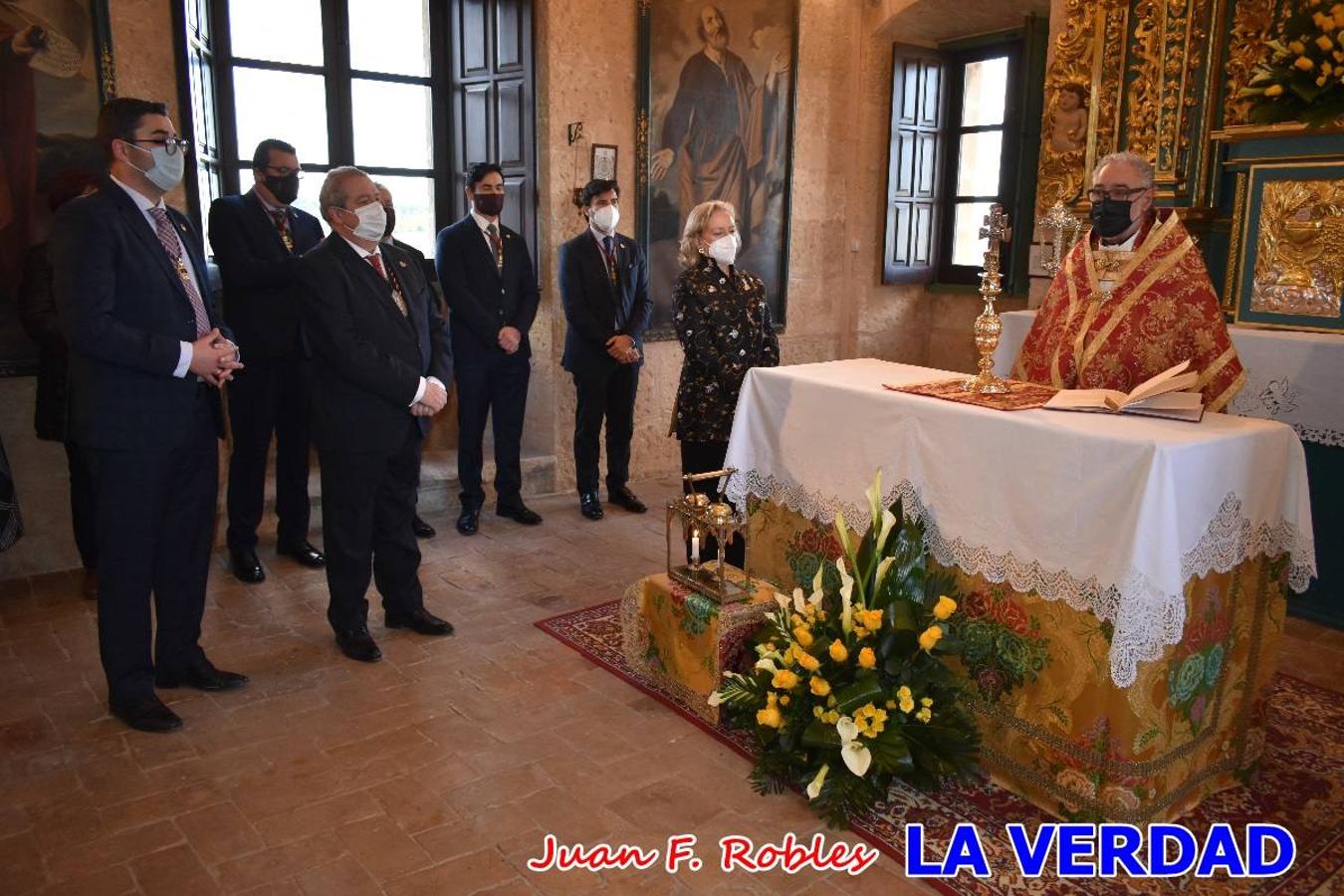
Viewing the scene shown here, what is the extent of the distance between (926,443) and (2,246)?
4.28m

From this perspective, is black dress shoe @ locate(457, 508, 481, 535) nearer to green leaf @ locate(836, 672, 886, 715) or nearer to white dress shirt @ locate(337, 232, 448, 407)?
white dress shirt @ locate(337, 232, 448, 407)

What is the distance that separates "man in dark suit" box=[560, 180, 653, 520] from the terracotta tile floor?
5.63ft

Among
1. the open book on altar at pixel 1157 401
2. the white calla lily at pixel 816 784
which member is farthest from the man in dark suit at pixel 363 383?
the open book on altar at pixel 1157 401

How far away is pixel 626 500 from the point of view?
6.31 m

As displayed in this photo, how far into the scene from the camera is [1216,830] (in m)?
2.87

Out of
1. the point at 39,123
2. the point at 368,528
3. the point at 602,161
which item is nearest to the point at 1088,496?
the point at 368,528

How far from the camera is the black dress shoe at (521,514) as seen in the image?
5.98 meters

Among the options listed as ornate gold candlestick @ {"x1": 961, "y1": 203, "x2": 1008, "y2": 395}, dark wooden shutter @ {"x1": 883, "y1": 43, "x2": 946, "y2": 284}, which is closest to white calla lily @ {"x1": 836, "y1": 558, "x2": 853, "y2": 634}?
ornate gold candlestick @ {"x1": 961, "y1": 203, "x2": 1008, "y2": 395}

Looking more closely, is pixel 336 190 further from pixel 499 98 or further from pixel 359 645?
pixel 499 98

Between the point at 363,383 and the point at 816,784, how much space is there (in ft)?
6.93

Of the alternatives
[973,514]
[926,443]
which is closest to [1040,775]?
[973,514]

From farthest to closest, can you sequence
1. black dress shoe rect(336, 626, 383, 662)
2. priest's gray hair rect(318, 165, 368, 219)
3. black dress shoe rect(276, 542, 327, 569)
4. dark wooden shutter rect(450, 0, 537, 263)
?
dark wooden shutter rect(450, 0, 537, 263) < black dress shoe rect(276, 542, 327, 569) < black dress shoe rect(336, 626, 383, 662) < priest's gray hair rect(318, 165, 368, 219)

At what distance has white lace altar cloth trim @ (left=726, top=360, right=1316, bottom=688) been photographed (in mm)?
2551

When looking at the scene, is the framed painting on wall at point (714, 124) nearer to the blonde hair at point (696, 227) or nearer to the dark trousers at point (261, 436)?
the blonde hair at point (696, 227)
